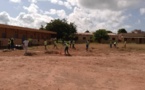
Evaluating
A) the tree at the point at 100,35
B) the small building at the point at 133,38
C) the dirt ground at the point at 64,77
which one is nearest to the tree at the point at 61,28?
the tree at the point at 100,35

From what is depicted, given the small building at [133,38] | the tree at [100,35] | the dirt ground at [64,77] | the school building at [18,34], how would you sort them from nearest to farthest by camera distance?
the dirt ground at [64,77]
the school building at [18,34]
the tree at [100,35]
the small building at [133,38]

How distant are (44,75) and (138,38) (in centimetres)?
6394

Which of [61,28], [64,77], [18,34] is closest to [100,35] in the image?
[61,28]

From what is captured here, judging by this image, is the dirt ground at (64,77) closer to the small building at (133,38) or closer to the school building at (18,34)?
the school building at (18,34)

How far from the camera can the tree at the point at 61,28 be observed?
2682 inches

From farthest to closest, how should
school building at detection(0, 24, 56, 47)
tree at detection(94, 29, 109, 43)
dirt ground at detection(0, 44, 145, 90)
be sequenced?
tree at detection(94, 29, 109, 43), school building at detection(0, 24, 56, 47), dirt ground at detection(0, 44, 145, 90)

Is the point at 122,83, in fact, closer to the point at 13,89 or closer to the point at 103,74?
the point at 103,74

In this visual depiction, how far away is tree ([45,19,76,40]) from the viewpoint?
68.1 metres

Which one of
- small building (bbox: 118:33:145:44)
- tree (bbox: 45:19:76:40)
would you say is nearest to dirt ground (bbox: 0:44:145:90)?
tree (bbox: 45:19:76:40)

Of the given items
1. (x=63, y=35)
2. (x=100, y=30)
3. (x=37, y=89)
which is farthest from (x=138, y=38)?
(x=37, y=89)

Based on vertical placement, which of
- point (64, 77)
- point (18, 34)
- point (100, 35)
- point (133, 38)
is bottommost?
point (64, 77)

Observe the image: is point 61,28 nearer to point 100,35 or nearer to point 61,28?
point 61,28

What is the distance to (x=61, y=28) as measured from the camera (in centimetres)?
6938

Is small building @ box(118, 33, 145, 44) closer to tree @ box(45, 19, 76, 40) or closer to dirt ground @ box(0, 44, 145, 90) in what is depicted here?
tree @ box(45, 19, 76, 40)
